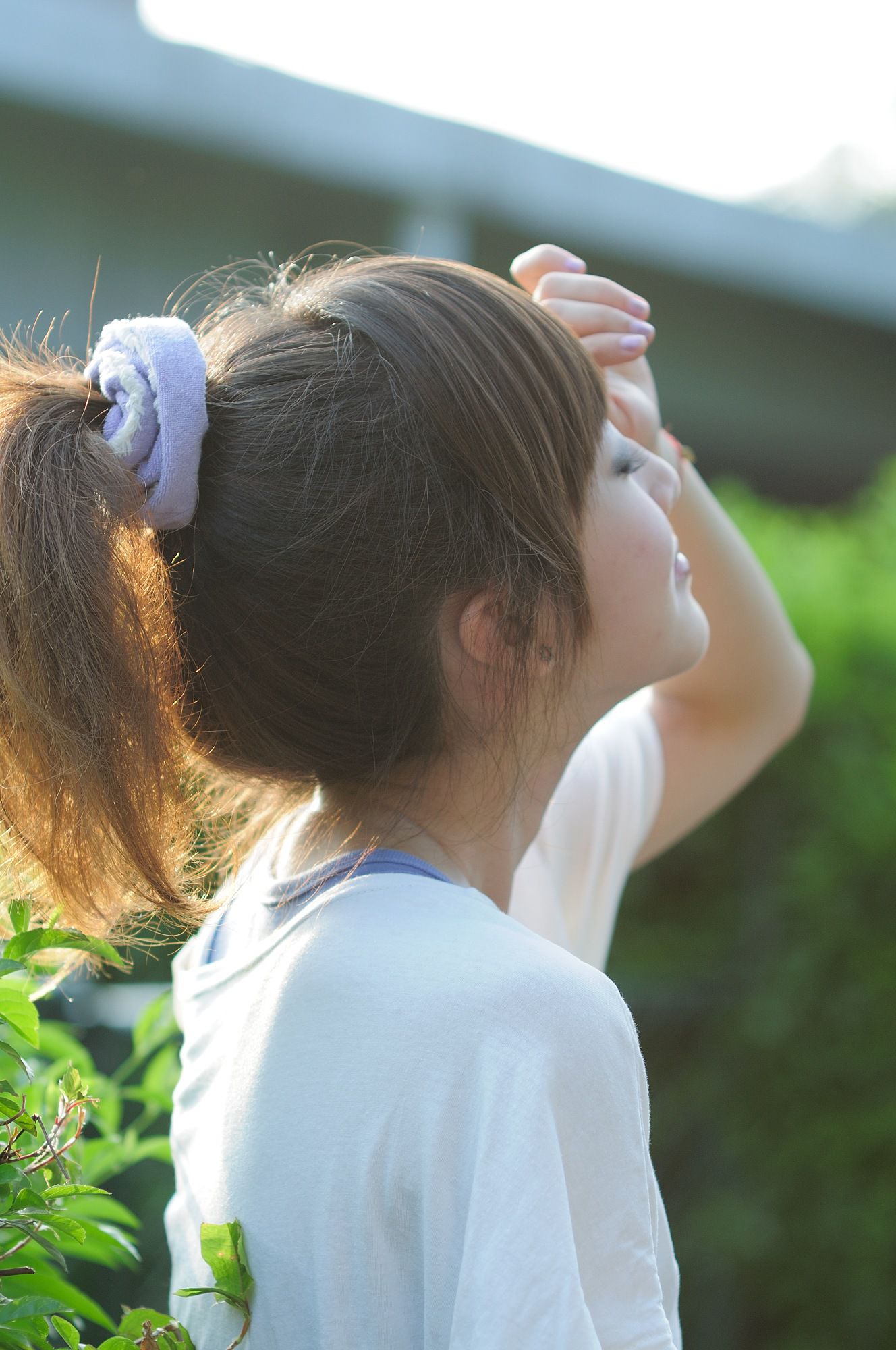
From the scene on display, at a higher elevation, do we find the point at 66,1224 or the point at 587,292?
the point at 587,292

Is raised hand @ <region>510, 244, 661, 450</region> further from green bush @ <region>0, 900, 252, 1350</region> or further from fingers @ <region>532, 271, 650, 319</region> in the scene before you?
green bush @ <region>0, 900, 252, 1350</region>

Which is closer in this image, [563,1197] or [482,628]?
[563,1197]

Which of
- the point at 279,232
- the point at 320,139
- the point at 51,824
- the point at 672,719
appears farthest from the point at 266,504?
the point at 279,232

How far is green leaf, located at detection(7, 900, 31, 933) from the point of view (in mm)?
991

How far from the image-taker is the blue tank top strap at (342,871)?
3.68 feet

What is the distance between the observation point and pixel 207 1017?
1193 mm

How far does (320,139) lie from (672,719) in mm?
5043

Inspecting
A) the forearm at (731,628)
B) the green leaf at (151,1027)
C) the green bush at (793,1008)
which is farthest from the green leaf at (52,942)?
the green bush at (793,1008)

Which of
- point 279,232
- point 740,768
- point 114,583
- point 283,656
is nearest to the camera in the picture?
point 114,583

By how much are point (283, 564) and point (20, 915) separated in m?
0.39

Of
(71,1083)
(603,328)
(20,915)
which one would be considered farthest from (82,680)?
(603,328)

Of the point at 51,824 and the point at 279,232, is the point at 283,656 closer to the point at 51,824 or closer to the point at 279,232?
the point at 51,824

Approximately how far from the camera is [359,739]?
48.1 inches

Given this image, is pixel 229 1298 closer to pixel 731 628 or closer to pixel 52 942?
pixel 52 942
